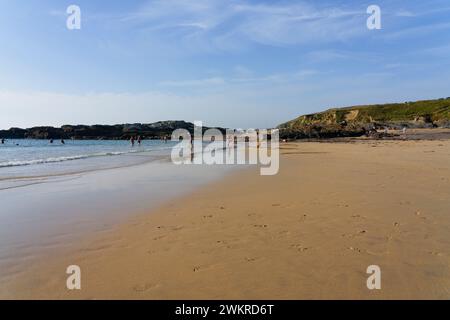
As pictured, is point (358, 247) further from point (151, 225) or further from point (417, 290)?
point (151, 225)

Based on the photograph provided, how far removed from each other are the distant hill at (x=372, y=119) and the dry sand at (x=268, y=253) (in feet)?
185

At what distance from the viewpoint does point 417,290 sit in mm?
3861

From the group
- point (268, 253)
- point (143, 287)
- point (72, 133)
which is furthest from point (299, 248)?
point (72, 133)

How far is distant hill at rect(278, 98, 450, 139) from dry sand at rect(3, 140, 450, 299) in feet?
185

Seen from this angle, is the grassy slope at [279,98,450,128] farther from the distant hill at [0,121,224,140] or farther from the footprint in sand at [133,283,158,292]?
the footprint in sand at [133,283,158,292]

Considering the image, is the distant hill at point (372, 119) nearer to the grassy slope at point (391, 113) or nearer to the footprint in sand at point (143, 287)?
the grassy slope at point (391, 113)

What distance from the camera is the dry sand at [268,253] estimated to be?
397 cm

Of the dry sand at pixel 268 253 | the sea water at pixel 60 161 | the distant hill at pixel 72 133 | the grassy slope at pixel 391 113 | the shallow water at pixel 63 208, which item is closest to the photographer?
the dry sand at pixel 268 253

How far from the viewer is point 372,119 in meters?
111

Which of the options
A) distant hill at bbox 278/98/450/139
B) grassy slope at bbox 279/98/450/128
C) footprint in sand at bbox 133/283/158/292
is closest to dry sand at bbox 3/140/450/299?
footprint in sand at bbox 133/283/158/292

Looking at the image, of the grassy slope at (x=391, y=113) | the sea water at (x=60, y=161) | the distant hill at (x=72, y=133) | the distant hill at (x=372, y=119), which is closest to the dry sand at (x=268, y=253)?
the sea water at (x=60, y=161)

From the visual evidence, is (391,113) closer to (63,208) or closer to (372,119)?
(372,119)

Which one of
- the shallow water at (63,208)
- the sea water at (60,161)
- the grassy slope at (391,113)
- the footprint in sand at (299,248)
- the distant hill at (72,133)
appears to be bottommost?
the footprint in sand at (299,248)

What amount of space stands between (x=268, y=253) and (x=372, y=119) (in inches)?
4574
